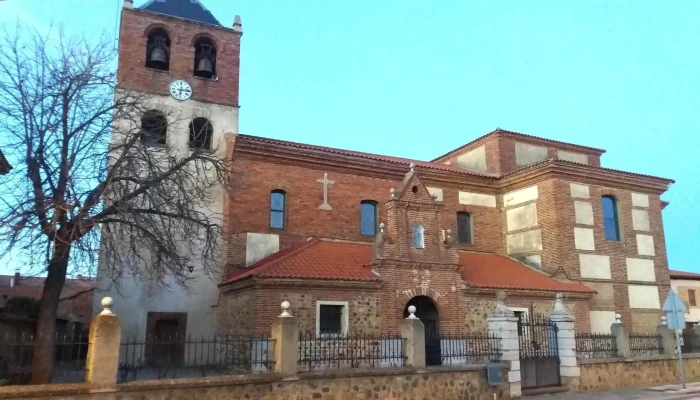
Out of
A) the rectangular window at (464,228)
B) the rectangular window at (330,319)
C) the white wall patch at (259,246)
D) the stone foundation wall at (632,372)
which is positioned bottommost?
the stone foundation wall at (632,372)

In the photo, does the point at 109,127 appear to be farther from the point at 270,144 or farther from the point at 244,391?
the point at 270,144

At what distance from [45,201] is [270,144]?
10491mm

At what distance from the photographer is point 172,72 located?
21.7m

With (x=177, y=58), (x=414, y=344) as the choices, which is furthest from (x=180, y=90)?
(x=414, y=344)

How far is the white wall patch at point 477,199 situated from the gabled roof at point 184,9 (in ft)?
41.5

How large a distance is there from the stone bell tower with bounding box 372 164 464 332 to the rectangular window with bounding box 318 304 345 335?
4.52 feet

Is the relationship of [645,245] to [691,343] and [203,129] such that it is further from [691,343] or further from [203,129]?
[203,129]

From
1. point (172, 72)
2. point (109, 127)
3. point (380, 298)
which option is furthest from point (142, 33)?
point (380, 298)

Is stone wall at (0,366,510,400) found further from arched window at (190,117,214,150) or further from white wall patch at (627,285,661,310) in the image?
white wall patch at (627,285,661,310)

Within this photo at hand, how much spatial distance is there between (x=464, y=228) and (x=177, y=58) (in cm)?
1381

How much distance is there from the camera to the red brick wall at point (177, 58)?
69.3 ft

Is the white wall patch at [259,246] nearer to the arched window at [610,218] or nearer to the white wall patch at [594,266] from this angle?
the white wall patch at [594,266]

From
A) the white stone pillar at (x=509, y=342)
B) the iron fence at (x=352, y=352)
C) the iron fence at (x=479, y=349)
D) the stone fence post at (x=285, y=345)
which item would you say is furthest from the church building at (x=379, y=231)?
the stone fence post at (x=285, y=345)

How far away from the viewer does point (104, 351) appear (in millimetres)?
9648
